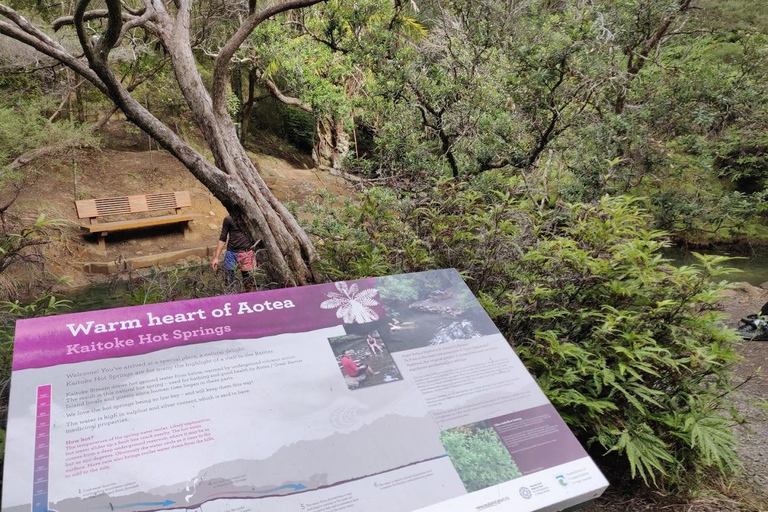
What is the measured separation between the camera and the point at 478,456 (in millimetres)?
1963

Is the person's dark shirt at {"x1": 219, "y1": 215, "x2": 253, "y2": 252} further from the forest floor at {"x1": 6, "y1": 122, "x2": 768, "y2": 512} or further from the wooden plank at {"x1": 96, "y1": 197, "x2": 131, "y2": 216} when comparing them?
the wooden plank at {"x1": 96, "y1": 197, "x2": 131, "y2": 216}

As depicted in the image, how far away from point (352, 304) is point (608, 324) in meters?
1.47

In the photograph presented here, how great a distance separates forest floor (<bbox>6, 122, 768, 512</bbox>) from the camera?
5332mm

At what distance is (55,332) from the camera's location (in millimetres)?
1889

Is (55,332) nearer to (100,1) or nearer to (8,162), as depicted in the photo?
(8,162)

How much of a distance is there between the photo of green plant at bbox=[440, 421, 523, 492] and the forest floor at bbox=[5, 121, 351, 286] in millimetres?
8005

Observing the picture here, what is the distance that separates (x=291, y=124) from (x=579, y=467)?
64.9 feet

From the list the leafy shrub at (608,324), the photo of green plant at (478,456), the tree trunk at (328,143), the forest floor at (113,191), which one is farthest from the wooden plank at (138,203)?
the photo of green plant at (478,456)

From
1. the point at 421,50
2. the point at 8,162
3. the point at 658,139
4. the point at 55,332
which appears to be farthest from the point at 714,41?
the point at 8,162

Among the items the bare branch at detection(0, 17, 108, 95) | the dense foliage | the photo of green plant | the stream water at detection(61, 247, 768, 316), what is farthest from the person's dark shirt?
the photo of green plant

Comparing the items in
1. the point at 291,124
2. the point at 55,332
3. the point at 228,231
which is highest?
the point at 55,332

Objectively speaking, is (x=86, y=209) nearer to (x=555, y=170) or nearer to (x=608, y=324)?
(x=555, y=170)

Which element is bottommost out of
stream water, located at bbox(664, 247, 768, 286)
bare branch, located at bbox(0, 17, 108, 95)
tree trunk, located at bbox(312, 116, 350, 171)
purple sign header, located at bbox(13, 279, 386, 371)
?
tree trunk, located at bbox(312, 116, 350, 171)

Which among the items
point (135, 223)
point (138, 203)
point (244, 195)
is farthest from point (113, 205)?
point (244, 195)
